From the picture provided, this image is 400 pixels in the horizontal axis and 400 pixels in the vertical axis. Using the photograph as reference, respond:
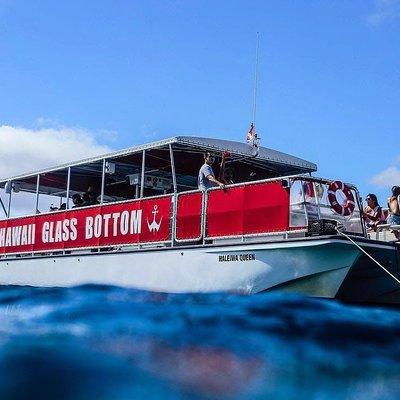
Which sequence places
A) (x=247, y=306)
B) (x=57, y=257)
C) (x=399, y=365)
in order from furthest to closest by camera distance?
(x=57, y=257) < (x=247, y=306) < (x=399, y=365)

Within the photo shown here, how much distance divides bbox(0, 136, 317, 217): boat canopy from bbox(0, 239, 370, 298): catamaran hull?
1.36 m

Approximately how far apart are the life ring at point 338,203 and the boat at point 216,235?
2 centimetres

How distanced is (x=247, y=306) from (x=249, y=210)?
1.50 metres

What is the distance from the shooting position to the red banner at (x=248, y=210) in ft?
30.7

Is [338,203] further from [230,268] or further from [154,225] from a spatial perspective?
[154,225]

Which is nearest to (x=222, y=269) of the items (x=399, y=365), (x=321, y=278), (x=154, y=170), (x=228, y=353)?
(x=321, y=278)

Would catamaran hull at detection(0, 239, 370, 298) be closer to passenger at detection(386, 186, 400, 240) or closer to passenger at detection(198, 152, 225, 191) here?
passenger at detection(198, 152, 225, 191)

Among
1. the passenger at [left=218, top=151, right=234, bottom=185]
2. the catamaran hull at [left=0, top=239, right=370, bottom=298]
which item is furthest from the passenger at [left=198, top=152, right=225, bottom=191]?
the catamaran hull at [left=0, top=239, right=370, bottom=298]

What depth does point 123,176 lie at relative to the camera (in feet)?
47.2

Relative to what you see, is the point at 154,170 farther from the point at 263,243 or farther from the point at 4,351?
the point at 4,351

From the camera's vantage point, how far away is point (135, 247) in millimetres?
11680

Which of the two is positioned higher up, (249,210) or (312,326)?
(249,210)

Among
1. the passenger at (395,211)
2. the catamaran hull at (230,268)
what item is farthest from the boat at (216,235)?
the passenger at (395,211)

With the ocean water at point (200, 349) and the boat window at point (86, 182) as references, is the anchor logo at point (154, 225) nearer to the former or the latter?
the ocean water at point (200, 349)
